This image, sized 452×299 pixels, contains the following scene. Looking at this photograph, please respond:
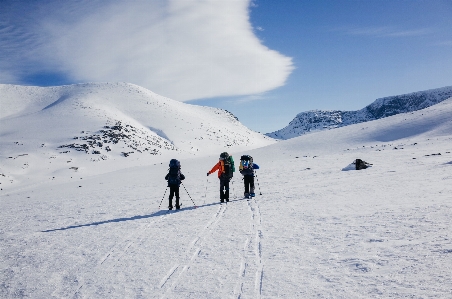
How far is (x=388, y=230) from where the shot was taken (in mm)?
6574

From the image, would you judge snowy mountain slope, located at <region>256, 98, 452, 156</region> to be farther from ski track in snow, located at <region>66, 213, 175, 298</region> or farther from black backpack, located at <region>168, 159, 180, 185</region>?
ski track in snow, located at <region>66, 213, 175, 298</region>

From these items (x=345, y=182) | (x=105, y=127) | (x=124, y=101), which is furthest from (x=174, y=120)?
(x=345, y=182)

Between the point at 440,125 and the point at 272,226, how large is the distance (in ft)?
154

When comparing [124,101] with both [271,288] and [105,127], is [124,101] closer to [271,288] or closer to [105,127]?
[105,127]

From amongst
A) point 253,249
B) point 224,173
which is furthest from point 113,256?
point 224,173

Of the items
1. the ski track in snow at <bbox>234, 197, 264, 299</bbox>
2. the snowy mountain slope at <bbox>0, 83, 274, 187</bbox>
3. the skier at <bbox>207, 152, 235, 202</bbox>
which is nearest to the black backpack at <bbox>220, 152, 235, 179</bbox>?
the skier at <bbox>207, 152, 235, 202</bbox>

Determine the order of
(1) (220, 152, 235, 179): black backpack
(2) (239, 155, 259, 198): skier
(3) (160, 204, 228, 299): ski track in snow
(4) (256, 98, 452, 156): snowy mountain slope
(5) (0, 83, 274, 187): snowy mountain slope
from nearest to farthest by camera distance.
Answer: (3) (160, 204, 228, 299): ski track in snow < (1) (220, 152, 235, 179): black backpack < (2) (239, 155, 259, 198): skier < (4) (256, 98, 452, 156): snowy mountain slope < (5) (0, 83, 274, 187): snowy mountain slope

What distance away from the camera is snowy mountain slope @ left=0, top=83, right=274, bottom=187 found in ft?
170

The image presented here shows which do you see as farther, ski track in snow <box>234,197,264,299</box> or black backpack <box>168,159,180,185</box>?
black backpack <box>168,159,180,185</box>

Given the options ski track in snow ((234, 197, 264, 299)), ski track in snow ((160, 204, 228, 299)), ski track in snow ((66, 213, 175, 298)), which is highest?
ski track in snow ((234, 197, 264, 299))

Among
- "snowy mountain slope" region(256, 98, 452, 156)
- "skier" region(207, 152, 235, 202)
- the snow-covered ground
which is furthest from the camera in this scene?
"snowy mountain slope" region(256, 98, 452, 156)

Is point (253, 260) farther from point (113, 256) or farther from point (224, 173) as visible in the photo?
point (224, 173)

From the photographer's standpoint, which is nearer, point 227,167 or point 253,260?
point 253,260

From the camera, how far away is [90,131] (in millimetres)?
72438
